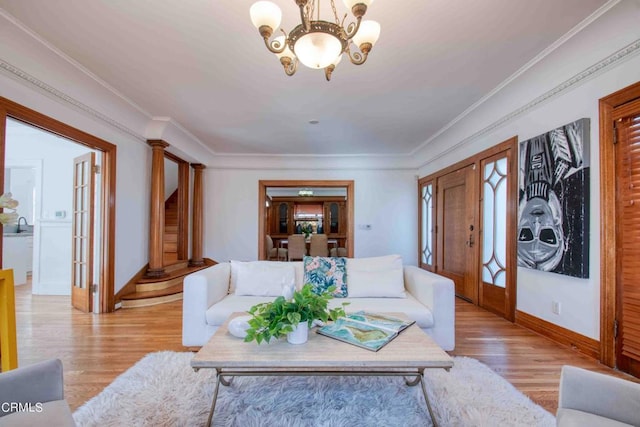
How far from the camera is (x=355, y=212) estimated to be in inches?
243

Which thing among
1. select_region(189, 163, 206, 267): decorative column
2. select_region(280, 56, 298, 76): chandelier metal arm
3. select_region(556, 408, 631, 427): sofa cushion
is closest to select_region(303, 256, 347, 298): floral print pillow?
select_region(280, 56, 298, 76): chandelier metal arm

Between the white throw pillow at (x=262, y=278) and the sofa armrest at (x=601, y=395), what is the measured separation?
→ 194 centimetres

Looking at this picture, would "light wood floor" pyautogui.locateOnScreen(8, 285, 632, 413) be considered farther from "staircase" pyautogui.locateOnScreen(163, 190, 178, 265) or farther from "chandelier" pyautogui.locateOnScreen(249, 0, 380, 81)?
"staircase" pyautogui.locateOnScreen(163, 190, 178, 265)

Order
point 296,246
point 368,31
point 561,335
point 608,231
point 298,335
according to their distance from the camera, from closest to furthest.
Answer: point 298,335 < point 368,31 < point 608,231 < point 561,335 < point 296,246

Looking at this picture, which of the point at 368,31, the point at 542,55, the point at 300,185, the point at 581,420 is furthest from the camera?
the point at 300,185

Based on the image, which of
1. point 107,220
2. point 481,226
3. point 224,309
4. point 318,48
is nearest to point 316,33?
point 318,48

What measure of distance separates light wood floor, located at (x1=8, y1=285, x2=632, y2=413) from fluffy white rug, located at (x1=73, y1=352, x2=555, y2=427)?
0.20 metres

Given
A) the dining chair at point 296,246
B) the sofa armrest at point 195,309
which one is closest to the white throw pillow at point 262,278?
the sofa armrest at point 195,309

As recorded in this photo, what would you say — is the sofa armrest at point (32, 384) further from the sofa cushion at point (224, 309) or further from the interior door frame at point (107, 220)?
the interior door frame at point (107, 220)

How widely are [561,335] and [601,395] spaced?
199cm

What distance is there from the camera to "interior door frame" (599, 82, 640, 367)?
216 cm

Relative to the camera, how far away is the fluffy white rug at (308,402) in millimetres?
1580

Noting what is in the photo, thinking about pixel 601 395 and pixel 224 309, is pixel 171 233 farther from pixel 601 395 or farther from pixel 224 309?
pixel 601 395

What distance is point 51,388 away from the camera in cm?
103
